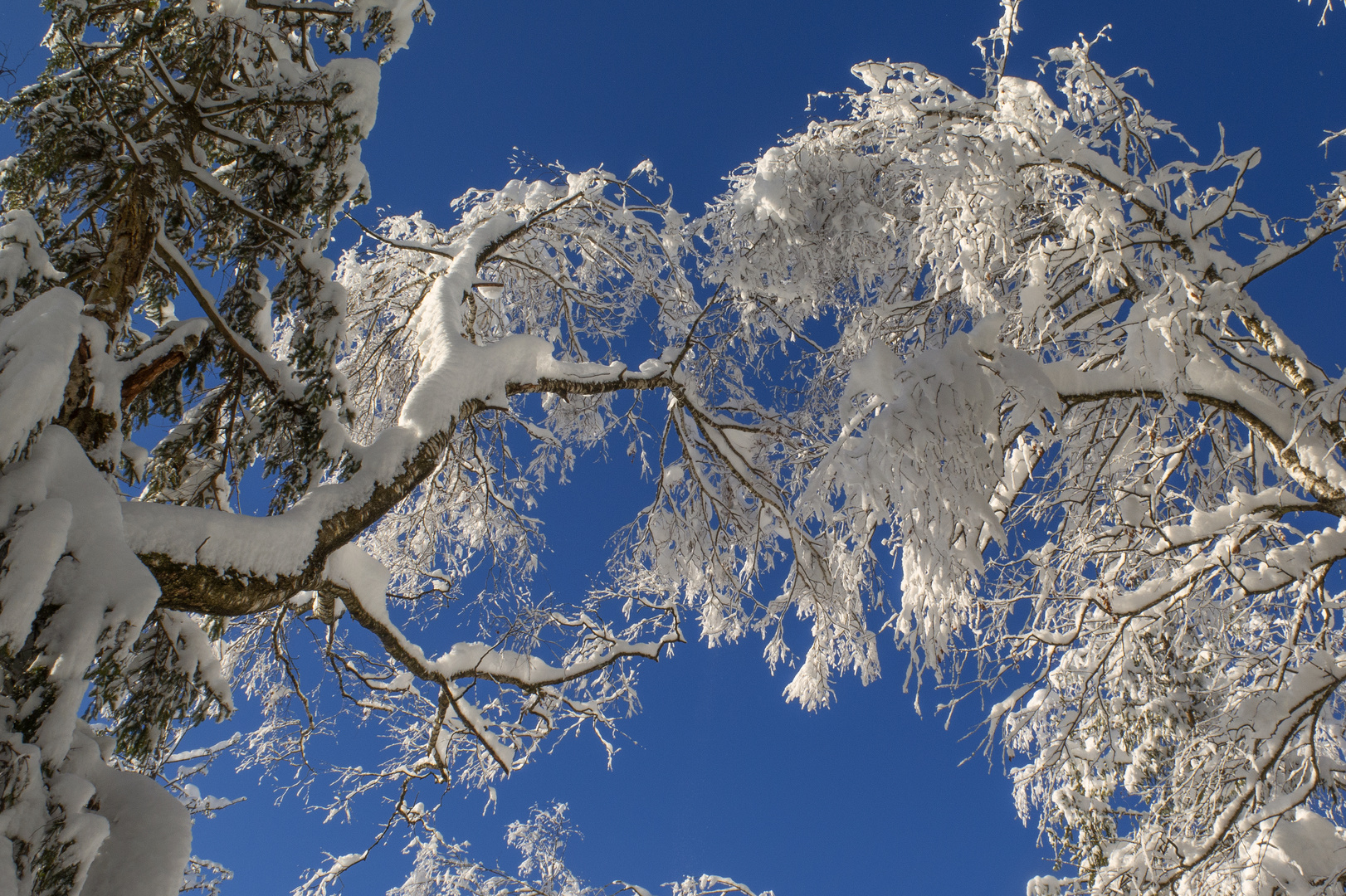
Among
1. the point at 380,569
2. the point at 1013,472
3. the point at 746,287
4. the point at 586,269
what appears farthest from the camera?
the point at 586,269

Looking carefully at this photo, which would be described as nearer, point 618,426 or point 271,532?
point 271,532

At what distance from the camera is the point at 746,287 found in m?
5.09

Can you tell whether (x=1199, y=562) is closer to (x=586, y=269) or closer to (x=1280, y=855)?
(x=1280, y=855)

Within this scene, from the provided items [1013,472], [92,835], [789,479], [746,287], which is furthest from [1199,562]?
[92,835]

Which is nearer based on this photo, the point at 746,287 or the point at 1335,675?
the point at 1335,675

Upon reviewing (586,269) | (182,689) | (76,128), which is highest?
(586,269)

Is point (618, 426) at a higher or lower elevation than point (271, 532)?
higher

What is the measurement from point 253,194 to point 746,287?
3063 millimetres

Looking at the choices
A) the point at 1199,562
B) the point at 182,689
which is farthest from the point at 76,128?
the point at 1199,562

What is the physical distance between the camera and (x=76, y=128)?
9.90 ft

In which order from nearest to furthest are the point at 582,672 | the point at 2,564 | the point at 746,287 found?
the point at 2,564 < the point at 582,672 < the point at 746,287

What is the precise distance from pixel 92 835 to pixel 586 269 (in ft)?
16.8

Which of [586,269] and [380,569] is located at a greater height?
[586,269]

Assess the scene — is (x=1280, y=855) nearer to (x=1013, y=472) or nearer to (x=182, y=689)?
(x=1013, y=472)
